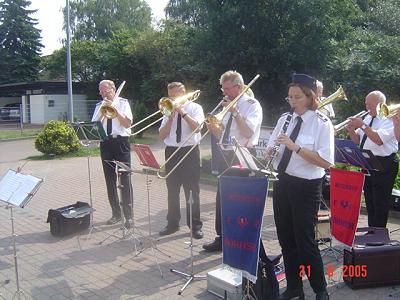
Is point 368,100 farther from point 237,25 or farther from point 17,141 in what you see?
point 17,141

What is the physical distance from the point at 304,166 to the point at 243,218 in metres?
0.71

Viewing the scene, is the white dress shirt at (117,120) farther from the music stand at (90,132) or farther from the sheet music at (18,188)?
the sheet music at (18,188)

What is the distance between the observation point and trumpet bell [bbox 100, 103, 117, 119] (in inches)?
257

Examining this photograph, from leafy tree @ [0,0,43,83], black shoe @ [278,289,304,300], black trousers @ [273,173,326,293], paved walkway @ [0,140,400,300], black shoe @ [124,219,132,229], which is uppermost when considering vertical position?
leafy tree @ [0,0,43,83]

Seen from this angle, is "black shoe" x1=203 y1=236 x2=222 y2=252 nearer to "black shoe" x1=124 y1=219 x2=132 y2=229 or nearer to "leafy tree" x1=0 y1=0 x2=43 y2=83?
"black shoe" x1=124 y1=219 x2=132 y2=229

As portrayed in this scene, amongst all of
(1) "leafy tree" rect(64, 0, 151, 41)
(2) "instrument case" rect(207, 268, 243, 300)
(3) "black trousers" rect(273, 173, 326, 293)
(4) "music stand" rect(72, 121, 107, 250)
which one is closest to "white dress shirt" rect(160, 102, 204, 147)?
(4) "music stand" rect(72, 121, 107, 250)

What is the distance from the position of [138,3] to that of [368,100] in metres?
46.2

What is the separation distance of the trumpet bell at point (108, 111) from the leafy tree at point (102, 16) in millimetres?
43305

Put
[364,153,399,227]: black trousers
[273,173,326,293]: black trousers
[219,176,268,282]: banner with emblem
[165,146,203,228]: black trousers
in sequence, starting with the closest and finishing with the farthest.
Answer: [219,176,268,282]: banner with emblem
[273,173,326,293]: black trousers
[364,153,399,227]: black trousers
[165,146,203,228]: black trousers

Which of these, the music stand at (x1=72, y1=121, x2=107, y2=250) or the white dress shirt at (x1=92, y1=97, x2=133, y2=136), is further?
the white dress shirt at (x1=92, y1=97, x2=133, y2=136)

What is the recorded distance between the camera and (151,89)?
92.8 feet

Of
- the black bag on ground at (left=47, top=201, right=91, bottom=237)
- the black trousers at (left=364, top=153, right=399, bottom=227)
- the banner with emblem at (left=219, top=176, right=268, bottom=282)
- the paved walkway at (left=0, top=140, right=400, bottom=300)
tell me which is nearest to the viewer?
the banner with emblem at (left=219, top=176, right=268, bottom=282)

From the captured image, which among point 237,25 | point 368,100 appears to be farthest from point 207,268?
point 237,25

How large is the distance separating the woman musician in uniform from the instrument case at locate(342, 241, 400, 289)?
732 mm
